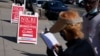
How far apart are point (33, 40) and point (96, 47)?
1148 centimetres

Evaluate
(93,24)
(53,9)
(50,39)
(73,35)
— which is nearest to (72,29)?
(73,35)

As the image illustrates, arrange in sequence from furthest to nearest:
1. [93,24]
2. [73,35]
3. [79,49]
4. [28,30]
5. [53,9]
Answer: [53,9], [28,30], [93,24], [73,35], [79,49]

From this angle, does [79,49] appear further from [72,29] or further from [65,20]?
[65,20]

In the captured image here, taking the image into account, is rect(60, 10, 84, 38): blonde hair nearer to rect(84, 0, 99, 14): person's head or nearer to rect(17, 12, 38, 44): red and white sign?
rect(84, 0, 99, 14): person's head

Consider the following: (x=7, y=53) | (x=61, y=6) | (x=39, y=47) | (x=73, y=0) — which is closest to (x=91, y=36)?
(x=7, y=53)

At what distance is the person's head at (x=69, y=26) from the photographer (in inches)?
164

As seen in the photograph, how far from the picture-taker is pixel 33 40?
1585 cm

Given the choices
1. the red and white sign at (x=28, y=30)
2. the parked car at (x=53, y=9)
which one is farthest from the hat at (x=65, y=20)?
the parked car at (x=53, y=9)

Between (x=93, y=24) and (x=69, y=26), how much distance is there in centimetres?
34

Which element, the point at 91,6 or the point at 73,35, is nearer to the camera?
the point at 73,35

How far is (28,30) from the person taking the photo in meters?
15.9

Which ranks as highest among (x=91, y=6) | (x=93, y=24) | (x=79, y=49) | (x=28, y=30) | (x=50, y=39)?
(x=91, y=6)

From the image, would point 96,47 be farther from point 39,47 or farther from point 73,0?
point 73,0

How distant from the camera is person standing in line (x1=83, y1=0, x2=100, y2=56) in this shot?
4402 mm
